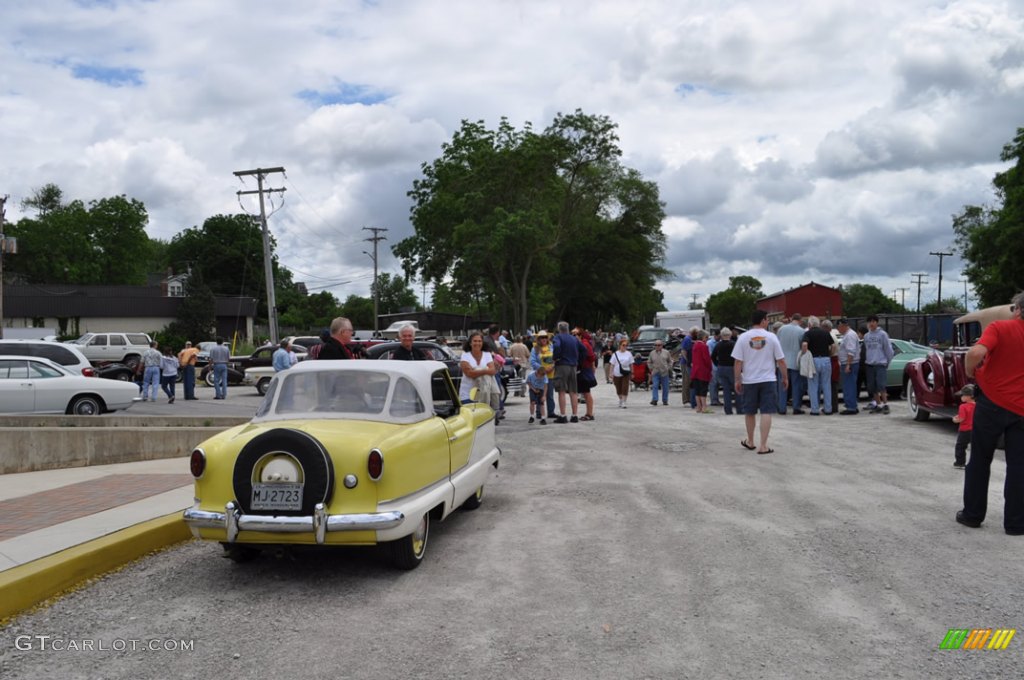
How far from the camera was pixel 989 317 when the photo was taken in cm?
1345

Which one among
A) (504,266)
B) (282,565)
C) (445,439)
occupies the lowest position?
(282,565)

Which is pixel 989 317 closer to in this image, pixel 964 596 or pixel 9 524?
pixel 964 596

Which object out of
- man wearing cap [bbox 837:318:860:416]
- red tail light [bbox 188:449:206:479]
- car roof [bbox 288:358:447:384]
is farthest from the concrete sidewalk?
man wearing cap [bbox 837:318:860:416]

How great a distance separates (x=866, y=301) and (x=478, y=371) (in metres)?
159

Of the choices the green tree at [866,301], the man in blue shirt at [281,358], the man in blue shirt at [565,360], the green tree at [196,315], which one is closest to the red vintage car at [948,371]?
the man in blue shirt at [565,360]

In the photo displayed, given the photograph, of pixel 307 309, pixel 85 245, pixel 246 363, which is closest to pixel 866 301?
pixel 307 309

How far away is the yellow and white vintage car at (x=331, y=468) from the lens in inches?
218

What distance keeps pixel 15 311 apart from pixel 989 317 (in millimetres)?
66491

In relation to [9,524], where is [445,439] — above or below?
above

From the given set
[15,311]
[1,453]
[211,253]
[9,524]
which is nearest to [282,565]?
[9,524]

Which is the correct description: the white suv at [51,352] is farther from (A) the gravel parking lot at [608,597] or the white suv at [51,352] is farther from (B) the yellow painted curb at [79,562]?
(A) the gravel parking lot at [608,597]

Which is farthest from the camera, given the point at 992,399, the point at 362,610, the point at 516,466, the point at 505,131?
the point at 505,131

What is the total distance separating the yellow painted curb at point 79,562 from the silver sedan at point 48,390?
1051 cm

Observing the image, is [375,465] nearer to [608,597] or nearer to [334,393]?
[334,393]
